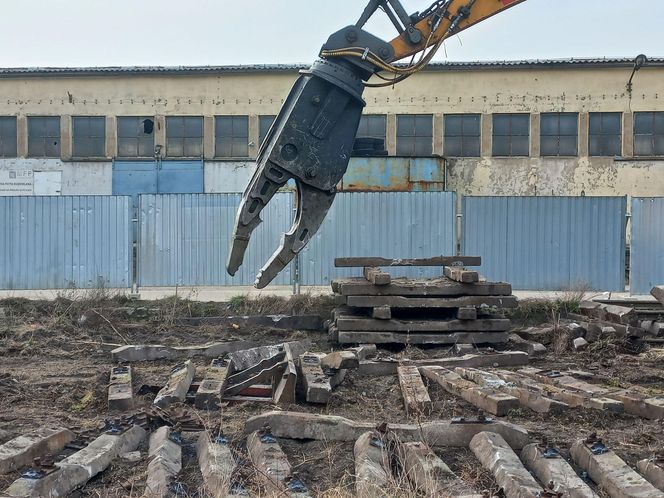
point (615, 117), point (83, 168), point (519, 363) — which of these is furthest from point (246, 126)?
point (519, 363)

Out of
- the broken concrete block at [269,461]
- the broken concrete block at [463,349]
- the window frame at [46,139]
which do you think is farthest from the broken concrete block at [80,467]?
the window frame at [46,139]

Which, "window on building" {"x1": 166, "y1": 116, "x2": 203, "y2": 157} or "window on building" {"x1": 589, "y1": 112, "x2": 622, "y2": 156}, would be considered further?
"window on building" {"x1": 166, "y1": 116, "x2": 203, "y2": 157}

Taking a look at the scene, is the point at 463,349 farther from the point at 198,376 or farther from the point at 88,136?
the point at 88,136

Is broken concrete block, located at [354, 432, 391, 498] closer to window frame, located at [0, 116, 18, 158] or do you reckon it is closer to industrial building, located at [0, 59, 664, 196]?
industrial building, located at [0, 59, 664, 196]

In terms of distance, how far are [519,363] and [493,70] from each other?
20211mm

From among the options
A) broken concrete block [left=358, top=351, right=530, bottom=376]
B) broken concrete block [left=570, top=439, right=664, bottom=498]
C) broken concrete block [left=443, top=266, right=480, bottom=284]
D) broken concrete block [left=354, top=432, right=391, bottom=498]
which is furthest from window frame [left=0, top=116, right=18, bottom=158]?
broken concrete block [left=570, top=439, right=664, bottom=498]

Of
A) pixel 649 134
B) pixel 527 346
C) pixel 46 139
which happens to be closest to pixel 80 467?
pixel 527 346

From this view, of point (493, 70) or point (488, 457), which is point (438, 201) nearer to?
point (488, 457)

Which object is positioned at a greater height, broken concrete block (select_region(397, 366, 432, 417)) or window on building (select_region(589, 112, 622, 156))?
window on building (select_region(589, 112, 622, 156))

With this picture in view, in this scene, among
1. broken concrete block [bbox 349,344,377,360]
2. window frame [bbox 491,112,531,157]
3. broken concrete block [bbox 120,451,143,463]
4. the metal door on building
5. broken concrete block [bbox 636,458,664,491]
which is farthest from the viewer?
window frame [bbox 491,112,531,157]

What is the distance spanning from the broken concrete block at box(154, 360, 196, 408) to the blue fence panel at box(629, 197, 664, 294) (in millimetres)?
9926

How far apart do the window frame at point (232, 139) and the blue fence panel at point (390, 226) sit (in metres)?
13.2

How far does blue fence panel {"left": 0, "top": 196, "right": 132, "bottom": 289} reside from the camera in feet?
47.1

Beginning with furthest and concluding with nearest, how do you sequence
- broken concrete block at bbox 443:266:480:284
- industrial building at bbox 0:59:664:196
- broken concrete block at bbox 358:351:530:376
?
industrial building at bbox 0:59:664:196
broken concrete block at bbox 443:266:480:284
broken concrete block at bbox 358:351:530:376
